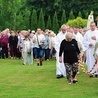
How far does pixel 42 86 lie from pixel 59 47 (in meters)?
2.39

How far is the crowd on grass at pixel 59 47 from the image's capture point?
1570cm

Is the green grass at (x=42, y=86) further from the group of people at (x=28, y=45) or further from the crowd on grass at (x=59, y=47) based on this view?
the group of people at (x=28, y=45)

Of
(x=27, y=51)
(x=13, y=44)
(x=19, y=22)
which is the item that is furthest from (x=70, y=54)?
(x=19, y=22)

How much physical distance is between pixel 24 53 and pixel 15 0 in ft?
60.4

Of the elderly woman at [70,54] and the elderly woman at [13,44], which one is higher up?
the elderly woman at [13,44]

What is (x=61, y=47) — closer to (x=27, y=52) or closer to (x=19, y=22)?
(x=27, y=52)

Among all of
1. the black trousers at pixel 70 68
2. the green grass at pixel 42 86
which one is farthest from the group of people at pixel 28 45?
the black trousers at pixel 70 68

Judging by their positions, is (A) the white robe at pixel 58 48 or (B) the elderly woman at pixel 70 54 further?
(A) the white robe at pixel 58 48

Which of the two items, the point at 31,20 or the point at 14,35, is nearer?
the point at 14,35

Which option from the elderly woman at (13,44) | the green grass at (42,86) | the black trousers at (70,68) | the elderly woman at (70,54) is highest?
the elderly woman at (13,44)

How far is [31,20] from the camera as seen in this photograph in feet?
169

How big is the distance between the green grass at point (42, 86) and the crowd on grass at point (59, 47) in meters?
0.60

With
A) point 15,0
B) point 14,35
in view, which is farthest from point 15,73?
point 15,0

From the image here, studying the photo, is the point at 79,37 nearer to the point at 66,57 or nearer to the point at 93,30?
the point at 93,30
